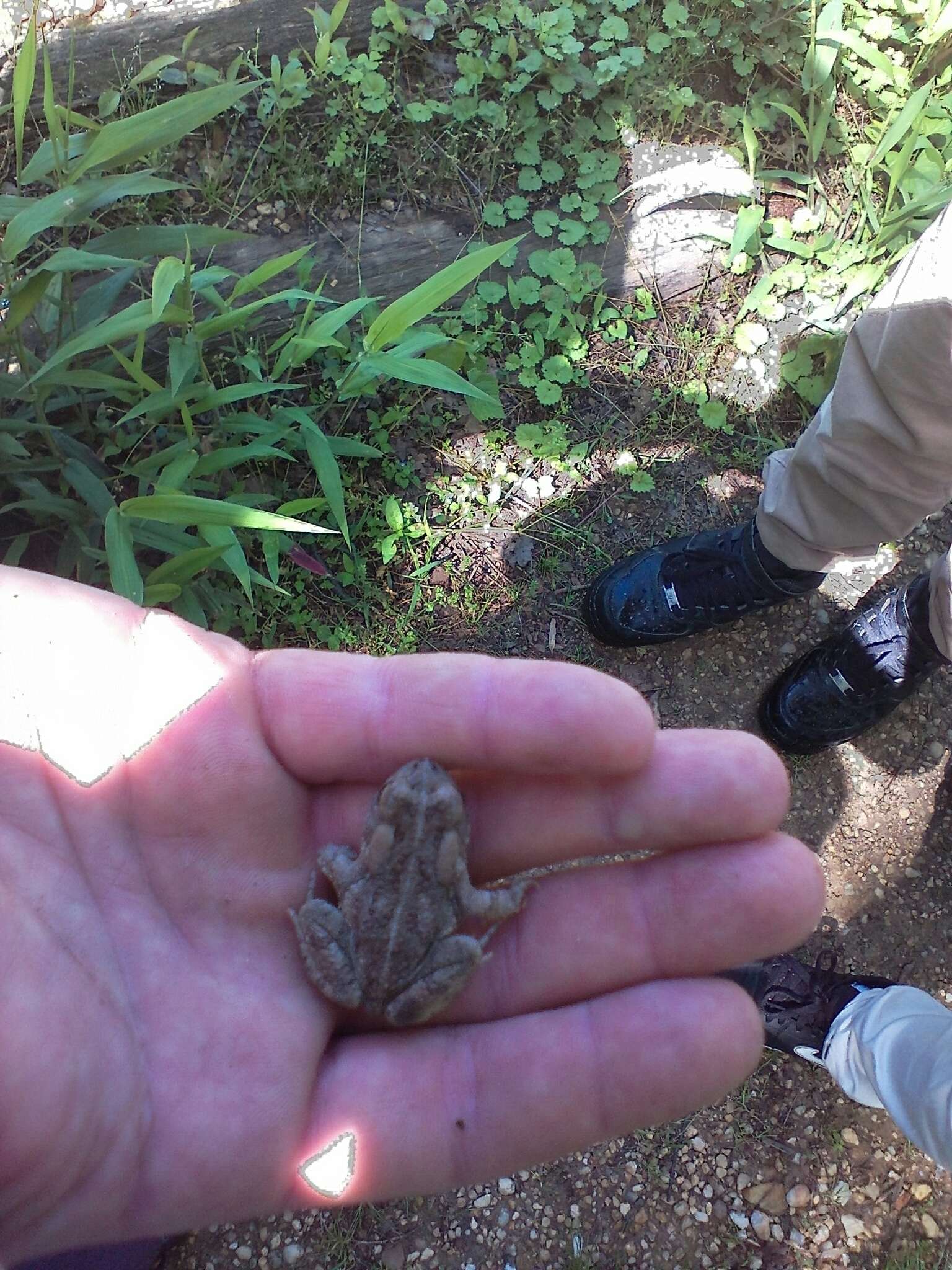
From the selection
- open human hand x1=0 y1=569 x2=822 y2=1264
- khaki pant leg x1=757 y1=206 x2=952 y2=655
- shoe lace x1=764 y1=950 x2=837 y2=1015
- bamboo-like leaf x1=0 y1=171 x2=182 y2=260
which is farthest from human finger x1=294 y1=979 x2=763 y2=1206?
bamboo-like leaf x1=0 y1=171 x2=182 y2=260

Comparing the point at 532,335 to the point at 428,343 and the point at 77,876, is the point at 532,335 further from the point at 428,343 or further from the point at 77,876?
the point at 77,876

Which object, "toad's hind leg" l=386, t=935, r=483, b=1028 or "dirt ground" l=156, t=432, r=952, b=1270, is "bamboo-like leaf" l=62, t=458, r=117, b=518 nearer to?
"dirt ground" l=156, t=432, r=952, b=1270

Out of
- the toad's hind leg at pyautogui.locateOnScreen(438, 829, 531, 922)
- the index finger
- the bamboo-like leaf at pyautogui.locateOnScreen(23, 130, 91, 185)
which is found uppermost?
the bamboo-like leaf at pyautogui.locateOnScreen(23, 130, 91, 185)

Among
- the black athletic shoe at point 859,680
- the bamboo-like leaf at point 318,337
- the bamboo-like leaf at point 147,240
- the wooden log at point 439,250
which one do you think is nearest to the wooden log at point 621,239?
the wooden log at point 439,250

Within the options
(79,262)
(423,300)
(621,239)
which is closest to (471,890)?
(423,300)

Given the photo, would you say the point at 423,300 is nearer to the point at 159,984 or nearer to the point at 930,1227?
the point at 159,984

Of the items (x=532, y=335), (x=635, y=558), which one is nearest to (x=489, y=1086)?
(x=635, y=558)

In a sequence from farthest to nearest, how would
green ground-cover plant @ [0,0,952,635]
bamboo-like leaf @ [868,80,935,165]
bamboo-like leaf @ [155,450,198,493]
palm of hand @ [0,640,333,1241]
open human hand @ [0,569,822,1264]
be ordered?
bamboo-like leaf @ [868,80,935,165] → green ground-cover plant @ [0,0,952,635] → bamboo-like leaf @ [155,450,198,493] → open human hand @ [0,569,822,1264] → palm of hand @ [0,640,333,1241]
